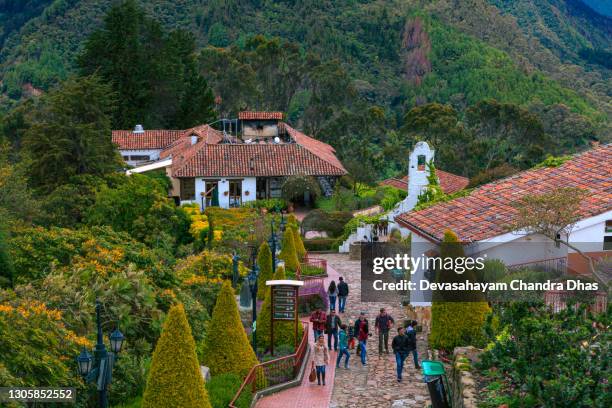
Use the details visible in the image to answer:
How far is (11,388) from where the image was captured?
10055mm

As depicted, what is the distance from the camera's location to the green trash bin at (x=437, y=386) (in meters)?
12.4

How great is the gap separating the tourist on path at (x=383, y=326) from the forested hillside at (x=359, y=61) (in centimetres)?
3574

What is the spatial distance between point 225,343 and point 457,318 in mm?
4385

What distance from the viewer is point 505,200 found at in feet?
61.9

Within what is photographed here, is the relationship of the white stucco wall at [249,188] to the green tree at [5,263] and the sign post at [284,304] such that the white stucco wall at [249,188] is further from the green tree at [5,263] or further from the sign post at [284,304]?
the sign post at [284,304]

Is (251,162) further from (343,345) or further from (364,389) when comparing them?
(364,389)

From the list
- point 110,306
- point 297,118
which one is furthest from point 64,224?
point 297,118

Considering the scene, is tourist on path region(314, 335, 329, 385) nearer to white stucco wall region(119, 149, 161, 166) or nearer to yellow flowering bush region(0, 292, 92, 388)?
yellow flowering bush region(0, 292, 92, 388)

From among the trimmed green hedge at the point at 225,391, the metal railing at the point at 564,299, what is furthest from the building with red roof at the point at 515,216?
the trimmed green hedge at the point at 225,391

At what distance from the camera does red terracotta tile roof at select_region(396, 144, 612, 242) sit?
17.3 meters

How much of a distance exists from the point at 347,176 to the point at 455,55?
3588 cm

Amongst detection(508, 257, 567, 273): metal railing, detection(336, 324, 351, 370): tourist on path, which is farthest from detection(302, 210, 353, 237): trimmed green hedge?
detection(336, 324, 351, 370): tourist on path

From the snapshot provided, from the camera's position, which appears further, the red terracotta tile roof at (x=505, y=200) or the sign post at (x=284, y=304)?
the red terracotta tile roof at (x=505, y=200)

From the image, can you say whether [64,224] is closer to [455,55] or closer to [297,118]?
[297,118]
